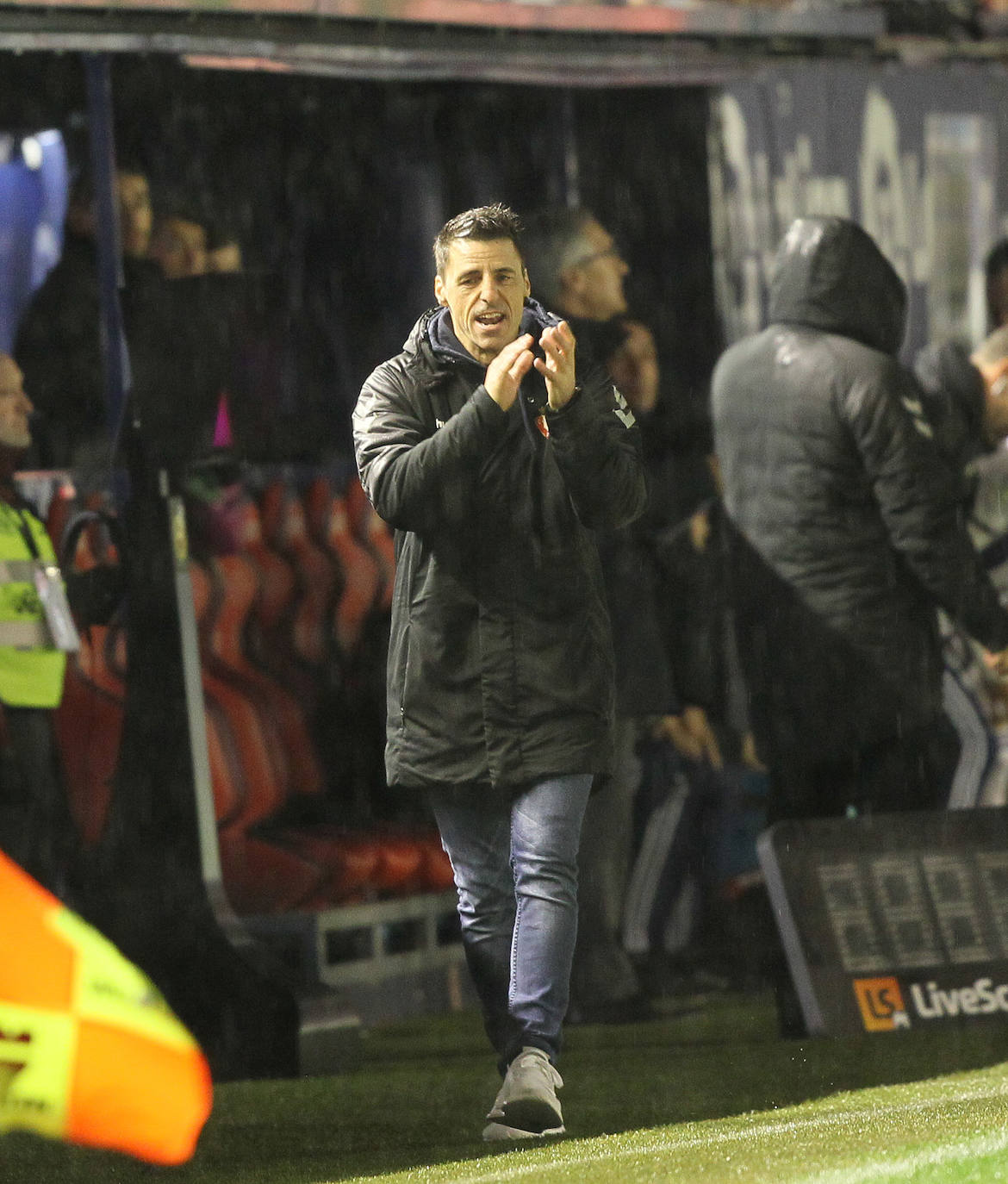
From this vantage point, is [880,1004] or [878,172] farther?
[878,172]

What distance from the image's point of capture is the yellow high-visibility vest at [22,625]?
6168 millimetres

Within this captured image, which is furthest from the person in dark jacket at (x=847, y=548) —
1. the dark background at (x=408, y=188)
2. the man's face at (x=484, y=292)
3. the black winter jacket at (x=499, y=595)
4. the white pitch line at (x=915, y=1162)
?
the white pitch line at (x=915, y=1162)

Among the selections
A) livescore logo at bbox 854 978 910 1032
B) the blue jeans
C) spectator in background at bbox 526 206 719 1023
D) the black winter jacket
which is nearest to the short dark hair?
the black winter jacket

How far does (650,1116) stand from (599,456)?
4.42ft

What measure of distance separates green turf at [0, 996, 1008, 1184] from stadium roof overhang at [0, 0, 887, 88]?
8.23ft

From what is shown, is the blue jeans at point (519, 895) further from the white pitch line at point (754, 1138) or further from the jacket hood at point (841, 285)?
the jacket hood at point (841, 285)

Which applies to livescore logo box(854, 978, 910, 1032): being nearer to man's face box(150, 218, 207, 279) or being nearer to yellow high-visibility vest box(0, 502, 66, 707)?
yellow high-visibility vest box(0, 502, 66, 707)

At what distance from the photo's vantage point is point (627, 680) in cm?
664

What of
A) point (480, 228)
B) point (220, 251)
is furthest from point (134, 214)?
point (480, 228)

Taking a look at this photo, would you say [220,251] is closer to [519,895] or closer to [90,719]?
[90,719]

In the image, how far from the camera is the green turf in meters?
4.03

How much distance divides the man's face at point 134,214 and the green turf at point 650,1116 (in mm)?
2199

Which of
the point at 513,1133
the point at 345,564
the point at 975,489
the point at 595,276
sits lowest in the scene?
the point at 513,1133

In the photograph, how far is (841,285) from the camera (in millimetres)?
6242
